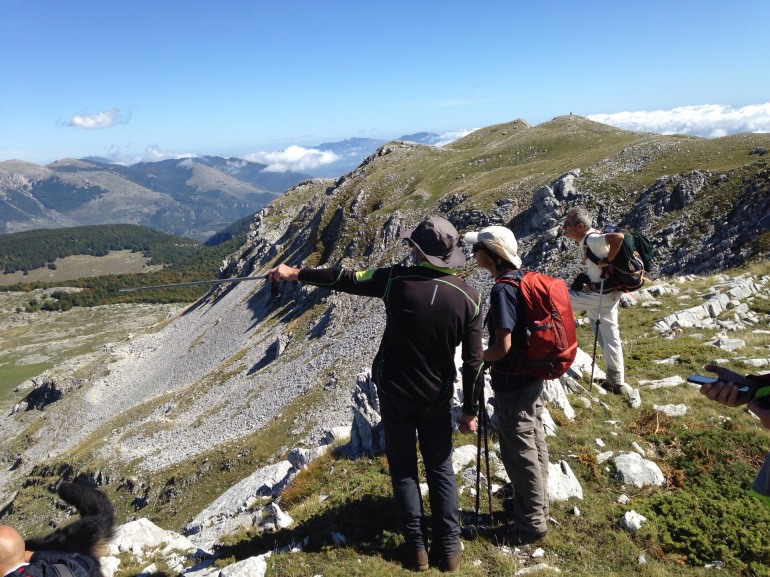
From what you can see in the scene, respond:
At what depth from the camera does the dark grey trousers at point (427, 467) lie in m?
6.32

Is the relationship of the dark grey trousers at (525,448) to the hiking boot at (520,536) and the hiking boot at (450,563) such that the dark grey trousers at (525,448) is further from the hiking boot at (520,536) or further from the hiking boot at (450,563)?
the hiking boot at (450,563)

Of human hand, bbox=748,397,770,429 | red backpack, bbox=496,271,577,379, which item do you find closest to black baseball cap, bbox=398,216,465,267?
red backpack, bbox=496,271,577,379

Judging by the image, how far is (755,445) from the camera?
30.5ft

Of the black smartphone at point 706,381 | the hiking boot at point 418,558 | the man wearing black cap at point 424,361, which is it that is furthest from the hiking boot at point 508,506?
the black smartphone at point 706,381

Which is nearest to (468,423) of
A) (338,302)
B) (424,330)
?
(424,330)

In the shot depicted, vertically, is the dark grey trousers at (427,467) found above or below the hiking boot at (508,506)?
above

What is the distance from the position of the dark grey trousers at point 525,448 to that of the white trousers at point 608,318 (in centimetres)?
525

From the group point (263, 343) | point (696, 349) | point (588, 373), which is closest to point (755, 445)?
point (588, 373)

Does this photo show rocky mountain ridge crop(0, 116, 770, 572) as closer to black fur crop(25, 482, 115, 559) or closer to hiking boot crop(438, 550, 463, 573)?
hiking boot crop(438, 550, 463, 573)

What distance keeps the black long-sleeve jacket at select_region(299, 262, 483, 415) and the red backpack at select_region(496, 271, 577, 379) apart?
0.70m

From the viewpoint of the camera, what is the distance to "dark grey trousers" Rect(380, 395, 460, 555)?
249 inches

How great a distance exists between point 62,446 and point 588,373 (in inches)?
2531

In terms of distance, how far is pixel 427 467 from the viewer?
646cm

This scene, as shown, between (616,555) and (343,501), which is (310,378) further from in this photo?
(616,555)
